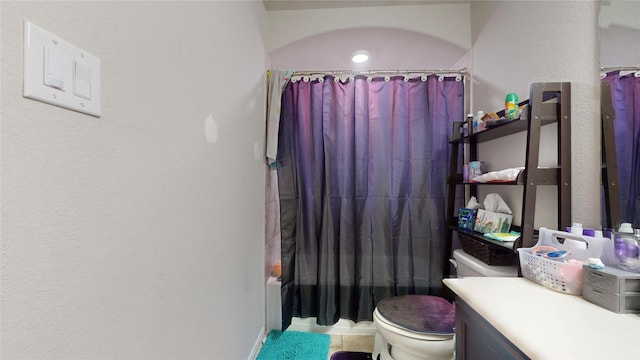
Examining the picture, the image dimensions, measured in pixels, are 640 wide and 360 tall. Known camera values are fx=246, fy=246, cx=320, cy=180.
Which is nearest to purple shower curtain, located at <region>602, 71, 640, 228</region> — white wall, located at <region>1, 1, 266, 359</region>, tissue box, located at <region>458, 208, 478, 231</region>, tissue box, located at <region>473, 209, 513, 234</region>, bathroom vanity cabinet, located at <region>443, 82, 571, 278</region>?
bathroom vanity cabinet, located at <region>443, 82, 571, 278</region>

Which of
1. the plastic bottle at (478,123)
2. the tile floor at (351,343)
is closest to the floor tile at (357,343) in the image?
the tile floor at (351,343)

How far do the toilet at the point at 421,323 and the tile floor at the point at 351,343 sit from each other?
30 cm

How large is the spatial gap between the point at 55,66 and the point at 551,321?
1283 mm

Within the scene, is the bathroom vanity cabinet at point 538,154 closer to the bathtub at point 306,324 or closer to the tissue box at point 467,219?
the tissue box at point 467,219

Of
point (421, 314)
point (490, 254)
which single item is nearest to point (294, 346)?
point (421, 314)

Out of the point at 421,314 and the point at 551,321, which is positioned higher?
the point at 551,321

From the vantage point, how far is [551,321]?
27.0 inches

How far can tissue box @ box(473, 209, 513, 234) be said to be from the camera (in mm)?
1289

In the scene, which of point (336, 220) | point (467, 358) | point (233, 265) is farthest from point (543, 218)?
point (233, 265)

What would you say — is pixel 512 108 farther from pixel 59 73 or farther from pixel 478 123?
pixel 59 73

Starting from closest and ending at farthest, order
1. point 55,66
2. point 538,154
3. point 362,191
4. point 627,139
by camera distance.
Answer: point 55,66 → point 627,139 → point 538,154 → point 362,191

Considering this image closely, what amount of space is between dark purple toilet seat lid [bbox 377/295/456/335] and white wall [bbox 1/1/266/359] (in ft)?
2.68

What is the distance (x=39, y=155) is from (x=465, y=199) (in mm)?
2072

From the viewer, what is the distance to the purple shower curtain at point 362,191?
5.84 ft
